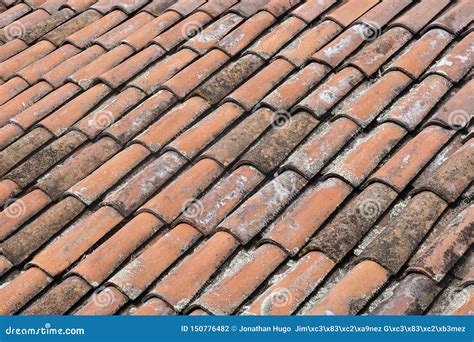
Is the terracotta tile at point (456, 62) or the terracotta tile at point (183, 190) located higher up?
the terracotta tile at point (456, 62)

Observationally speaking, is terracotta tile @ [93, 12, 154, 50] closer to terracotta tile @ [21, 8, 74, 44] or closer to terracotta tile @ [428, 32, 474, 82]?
terracotta tile @ [21, 8, 74, 44]

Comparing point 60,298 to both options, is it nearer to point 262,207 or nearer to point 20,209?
point 20,209

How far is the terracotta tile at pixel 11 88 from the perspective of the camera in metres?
4.72

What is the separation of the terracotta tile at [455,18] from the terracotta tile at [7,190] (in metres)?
2.70

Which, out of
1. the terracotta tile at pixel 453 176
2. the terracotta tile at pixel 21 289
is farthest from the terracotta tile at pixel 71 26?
the terracotta tile at pixel 453 176

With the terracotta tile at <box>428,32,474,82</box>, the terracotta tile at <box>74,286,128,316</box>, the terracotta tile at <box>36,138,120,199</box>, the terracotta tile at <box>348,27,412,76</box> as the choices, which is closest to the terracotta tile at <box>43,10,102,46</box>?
the terracotta tile at <box>36,138,120,199</box>

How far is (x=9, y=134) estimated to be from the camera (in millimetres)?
4328

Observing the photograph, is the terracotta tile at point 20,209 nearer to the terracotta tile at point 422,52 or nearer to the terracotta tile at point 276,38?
the terracotta tile at point 276,38

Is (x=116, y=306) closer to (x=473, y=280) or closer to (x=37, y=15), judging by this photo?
(x=473, y=280)

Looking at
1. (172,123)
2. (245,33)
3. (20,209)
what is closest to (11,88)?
(20,209)

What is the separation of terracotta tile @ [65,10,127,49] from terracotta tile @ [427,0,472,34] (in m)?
2.34

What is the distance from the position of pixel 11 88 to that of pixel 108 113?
0.99 metres

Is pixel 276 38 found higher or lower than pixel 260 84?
higher

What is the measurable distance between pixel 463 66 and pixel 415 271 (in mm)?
1522
